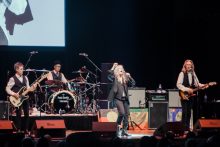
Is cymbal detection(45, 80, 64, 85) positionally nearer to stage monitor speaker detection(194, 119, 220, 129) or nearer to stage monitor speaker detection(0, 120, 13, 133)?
stage monitor speaker detection(0, 120, 13, 133)

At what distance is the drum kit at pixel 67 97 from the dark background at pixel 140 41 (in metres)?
1.56

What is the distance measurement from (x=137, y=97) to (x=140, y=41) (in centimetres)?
Result: 278

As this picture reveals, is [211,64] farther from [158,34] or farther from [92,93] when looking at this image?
[92,93]

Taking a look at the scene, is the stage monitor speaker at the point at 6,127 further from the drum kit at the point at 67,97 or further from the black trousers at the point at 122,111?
the drum kit at the point at 67,97

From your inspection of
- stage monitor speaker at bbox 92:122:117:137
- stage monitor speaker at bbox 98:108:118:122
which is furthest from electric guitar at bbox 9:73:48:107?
stage monitor speaker at bbox 98:108:118:122

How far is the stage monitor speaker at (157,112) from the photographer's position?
16891mm

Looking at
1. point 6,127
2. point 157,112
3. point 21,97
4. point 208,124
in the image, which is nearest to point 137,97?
point 157,112

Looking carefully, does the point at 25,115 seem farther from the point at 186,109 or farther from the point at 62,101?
the point at 186,109

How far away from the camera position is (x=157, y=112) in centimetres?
1697

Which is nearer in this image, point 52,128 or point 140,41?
point 52,128

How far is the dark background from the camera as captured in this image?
18.6 m

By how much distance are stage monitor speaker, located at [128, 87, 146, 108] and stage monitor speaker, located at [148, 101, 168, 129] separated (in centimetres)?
51

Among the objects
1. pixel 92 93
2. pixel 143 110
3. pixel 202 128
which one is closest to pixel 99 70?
pixel 92 93

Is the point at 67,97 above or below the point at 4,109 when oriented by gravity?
above
